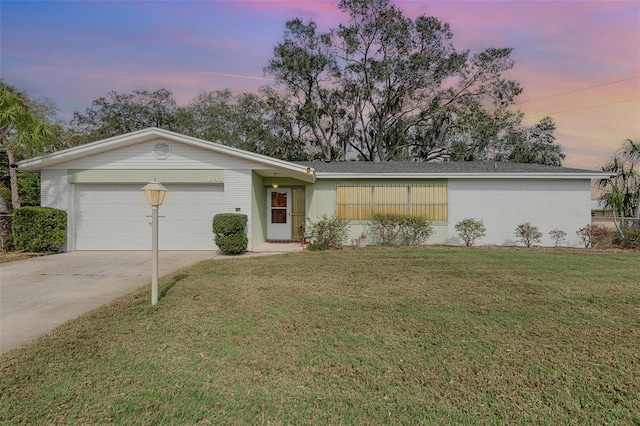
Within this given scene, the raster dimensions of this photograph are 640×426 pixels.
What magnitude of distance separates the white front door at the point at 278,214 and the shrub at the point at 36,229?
6.76m

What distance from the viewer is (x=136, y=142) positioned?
1051 centimetres

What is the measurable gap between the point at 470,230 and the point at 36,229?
13570mm

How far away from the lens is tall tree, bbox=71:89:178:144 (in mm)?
26141

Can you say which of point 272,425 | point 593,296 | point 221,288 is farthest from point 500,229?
point 272,425

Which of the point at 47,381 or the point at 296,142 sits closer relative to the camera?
the point at 47,381

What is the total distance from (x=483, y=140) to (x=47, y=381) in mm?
25137

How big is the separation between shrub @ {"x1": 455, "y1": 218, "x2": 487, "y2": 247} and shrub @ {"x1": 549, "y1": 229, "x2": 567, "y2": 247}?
2193 millimetres

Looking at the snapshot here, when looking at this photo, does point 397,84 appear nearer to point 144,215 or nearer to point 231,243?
point 231,243

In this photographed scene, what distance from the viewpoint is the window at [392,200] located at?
1166 cm

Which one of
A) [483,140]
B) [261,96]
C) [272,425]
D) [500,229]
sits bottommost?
[272,425]

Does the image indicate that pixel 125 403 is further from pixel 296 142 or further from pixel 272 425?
pixel 296 142

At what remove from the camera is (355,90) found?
2508 cm

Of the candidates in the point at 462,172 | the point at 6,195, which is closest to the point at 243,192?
the point at 462,172

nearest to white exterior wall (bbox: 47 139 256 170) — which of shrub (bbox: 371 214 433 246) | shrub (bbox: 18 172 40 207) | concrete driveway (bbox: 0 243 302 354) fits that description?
concrete driveway (bbox: 0 243 302 354)
